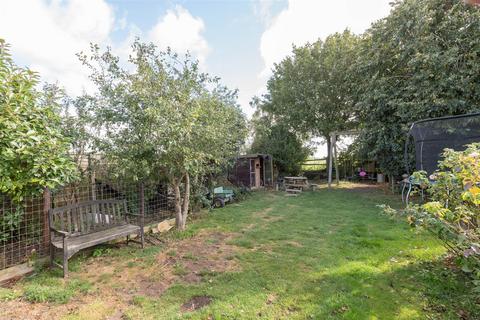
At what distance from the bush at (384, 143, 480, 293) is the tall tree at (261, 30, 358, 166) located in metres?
9.48

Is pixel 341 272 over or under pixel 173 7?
under

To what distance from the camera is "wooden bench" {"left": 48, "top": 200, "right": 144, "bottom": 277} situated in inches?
134

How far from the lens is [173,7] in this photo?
5.97 m

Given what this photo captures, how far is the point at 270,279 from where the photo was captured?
9.82 feet

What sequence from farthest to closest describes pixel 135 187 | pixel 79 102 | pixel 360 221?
pixel 360 221 → pixel 135 187 → pixel 79 102

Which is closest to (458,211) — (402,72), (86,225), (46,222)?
(86,225)

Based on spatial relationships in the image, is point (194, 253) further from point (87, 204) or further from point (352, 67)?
point (352, 67)

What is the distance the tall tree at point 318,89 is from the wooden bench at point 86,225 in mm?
10339

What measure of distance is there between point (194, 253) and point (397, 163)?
8302 mm

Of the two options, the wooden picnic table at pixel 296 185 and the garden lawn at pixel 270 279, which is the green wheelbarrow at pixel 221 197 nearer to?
the garden lawn at pixel 270 279

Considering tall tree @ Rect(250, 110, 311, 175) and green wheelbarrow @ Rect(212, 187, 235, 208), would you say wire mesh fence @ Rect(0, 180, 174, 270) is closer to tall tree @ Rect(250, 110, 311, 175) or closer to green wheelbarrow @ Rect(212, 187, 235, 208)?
green wheelbarrow @ Rect(212, 187, 235, 208)

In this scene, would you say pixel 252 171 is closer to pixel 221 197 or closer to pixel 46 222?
pixel 221 197

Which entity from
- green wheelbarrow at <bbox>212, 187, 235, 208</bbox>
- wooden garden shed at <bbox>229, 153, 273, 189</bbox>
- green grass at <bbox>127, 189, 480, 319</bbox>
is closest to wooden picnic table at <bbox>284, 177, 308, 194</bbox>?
wooden garden shed at <bbox>229, 153, 273, 189</bbox>

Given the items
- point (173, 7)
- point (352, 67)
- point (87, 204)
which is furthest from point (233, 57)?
point (87, 204)
